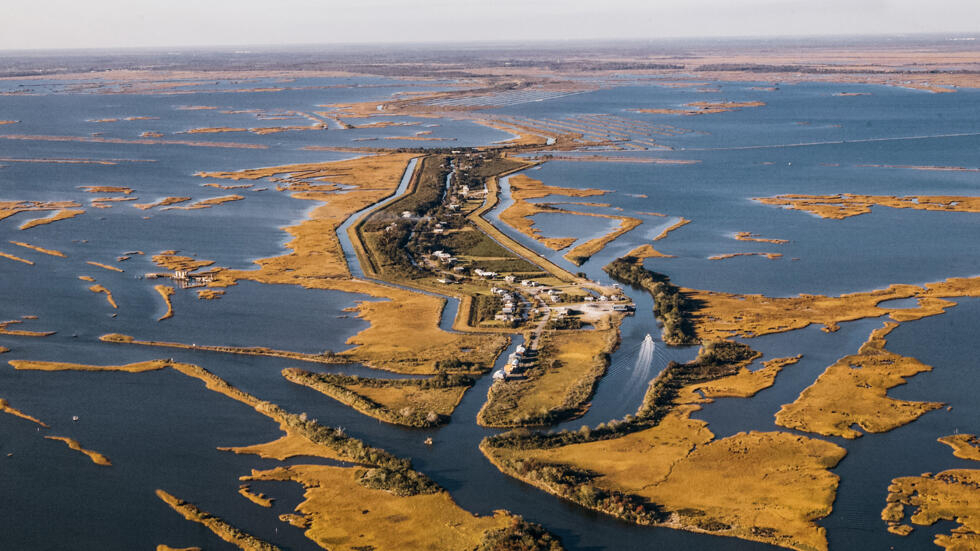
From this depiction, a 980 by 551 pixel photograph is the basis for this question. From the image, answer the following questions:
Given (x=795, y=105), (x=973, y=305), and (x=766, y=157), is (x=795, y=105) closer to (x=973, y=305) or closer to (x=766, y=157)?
(x=766, y=157)

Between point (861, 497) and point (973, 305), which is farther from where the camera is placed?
point (973, 305)

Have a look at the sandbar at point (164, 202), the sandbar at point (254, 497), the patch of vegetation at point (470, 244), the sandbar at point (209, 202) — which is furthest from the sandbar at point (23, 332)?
the sandbar at point (164, 202)

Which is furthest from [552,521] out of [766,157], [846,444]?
[766,157]

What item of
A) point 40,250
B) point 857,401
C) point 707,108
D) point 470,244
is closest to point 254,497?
point 857,401

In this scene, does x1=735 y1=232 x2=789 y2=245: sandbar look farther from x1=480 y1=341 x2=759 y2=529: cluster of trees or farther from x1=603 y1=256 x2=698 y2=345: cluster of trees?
x1=480 y1=341 x2=759 y2=529: cluster of trees

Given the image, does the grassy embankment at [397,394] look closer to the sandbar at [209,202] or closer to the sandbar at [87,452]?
the sandbar at [87,452]

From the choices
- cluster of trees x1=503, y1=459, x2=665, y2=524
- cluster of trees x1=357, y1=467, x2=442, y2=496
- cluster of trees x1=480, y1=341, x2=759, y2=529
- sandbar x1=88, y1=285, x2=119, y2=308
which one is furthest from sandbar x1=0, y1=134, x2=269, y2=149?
cluster of trees x1=503, y1=459, x2=665, y2=524
